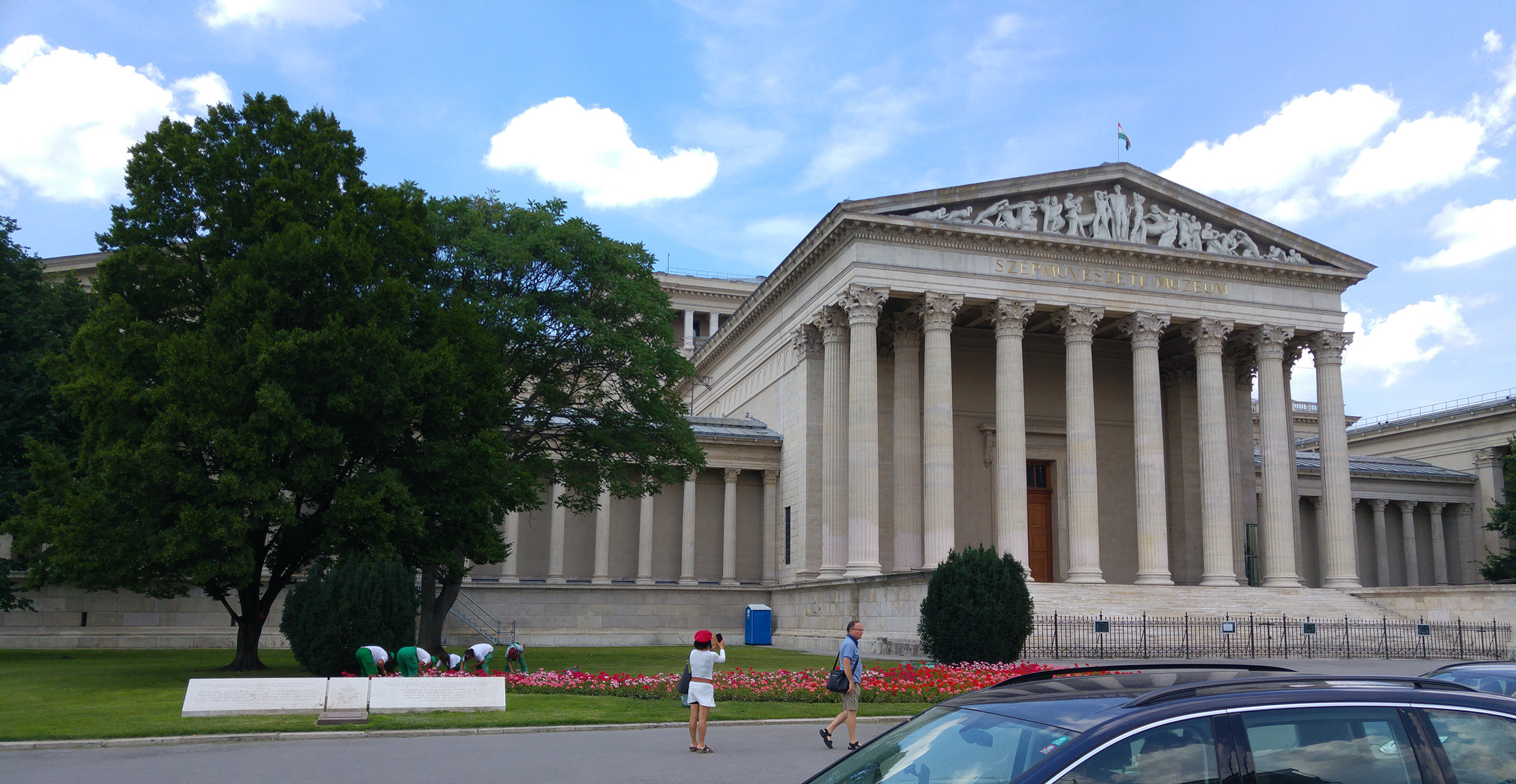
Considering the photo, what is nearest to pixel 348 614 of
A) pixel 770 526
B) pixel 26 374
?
pixel 26 374

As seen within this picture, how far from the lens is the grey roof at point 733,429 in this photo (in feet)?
153

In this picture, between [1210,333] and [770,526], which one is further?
[770,526]

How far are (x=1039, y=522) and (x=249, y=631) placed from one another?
1214 inches

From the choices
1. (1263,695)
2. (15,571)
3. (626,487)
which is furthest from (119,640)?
(1263,695)

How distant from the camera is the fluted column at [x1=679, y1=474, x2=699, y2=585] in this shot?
1829 inches

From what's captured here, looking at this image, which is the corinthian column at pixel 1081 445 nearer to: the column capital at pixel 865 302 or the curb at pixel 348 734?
the column capital at pixel 865 302


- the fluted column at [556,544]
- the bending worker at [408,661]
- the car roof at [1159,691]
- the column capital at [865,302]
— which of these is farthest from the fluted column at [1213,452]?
the car roof at [1159,691]

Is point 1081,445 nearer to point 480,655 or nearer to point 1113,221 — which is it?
point 1113,221

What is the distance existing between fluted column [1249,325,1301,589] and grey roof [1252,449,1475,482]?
1515cm

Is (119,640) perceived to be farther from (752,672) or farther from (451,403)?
(752,672)

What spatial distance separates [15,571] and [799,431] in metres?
27.7

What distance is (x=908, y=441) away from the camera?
42219 millimetres

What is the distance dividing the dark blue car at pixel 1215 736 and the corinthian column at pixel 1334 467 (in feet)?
134

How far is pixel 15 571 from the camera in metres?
37.2
